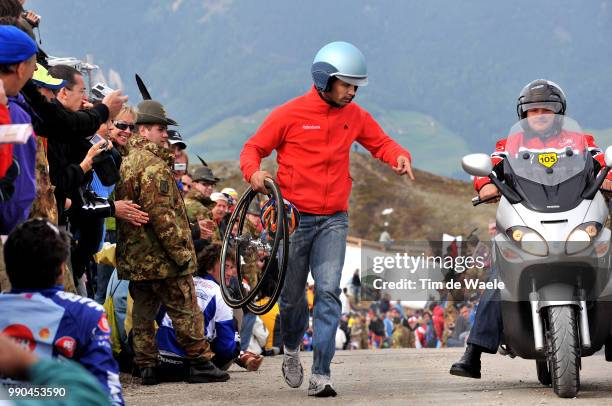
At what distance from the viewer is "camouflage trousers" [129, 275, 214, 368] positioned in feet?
36.2

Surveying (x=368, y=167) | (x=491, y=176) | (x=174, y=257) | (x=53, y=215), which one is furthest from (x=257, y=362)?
(x=368, y=167)

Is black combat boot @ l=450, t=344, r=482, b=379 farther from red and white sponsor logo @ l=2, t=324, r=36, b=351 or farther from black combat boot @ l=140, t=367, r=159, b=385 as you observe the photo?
red and white sponsor logo @ l=2, t=324, r=36, b=351

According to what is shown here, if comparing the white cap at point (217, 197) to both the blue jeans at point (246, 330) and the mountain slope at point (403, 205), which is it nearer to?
the blue jeans at point (246, 330)

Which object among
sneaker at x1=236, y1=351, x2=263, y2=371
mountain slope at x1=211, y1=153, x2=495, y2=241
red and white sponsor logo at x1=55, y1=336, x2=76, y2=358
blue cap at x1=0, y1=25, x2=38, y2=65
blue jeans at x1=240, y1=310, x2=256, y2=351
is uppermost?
mountain slope at x1=211, y1=153, x2=495, y2=241

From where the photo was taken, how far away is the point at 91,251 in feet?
33.9

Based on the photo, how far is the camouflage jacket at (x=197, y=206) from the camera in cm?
1405

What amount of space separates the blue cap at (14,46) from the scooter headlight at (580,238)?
3779 mm

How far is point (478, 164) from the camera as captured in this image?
29.6ft

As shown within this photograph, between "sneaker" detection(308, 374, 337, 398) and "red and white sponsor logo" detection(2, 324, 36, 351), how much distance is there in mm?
4411

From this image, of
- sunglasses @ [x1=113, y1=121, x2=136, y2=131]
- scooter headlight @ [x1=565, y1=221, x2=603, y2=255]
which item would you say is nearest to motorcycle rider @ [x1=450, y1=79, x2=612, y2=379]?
scooter headlight @ [x1=565, y1=221, x2=603, y2=255]

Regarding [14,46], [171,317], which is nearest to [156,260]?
[171,317]

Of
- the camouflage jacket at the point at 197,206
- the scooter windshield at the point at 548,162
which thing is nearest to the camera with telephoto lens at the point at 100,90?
the scooter windshield at the point at 548,162

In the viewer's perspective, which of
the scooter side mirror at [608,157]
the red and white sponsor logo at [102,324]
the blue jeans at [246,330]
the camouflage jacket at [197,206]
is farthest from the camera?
the blue jeans at [246,330]

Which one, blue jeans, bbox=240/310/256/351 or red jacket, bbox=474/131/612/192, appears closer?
red jacket, bbox=474/131/612/192
